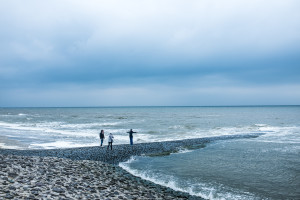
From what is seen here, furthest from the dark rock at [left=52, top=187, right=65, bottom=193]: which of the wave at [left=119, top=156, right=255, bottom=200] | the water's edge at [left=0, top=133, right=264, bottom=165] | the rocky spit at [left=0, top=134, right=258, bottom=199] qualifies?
the water's edge at [left=0, top=133, right=264, bottom=165]

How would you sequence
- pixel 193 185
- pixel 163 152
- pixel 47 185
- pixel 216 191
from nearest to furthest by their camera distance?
pixel 47 185, pixel 216 191, pixel 193 185, pixel 163 152

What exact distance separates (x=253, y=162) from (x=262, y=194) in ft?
25.1

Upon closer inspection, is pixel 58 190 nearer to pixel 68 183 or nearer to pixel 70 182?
pixel 68 183

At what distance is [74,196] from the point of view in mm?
9336

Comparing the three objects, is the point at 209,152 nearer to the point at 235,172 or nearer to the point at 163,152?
the point at 163,152

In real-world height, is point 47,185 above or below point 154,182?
above

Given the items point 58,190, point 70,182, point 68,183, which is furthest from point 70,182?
point 58,190

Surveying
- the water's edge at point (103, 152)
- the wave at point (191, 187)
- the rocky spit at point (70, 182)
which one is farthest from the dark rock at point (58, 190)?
the water's edge at point (103, 152)

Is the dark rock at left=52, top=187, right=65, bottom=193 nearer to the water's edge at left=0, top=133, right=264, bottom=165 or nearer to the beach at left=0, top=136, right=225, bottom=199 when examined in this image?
the beach at left=0, top=136, right=225, bottom=199

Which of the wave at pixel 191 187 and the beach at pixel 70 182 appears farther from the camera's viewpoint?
the wave at pixel 191 187

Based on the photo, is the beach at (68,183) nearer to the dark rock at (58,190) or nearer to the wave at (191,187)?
the dark rock at (58,190)

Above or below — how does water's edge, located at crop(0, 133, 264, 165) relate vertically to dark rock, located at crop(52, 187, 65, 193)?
below

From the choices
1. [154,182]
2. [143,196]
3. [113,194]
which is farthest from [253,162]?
[113,194]

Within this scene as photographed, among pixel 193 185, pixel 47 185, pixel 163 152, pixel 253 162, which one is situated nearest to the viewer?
pixel 47 185
